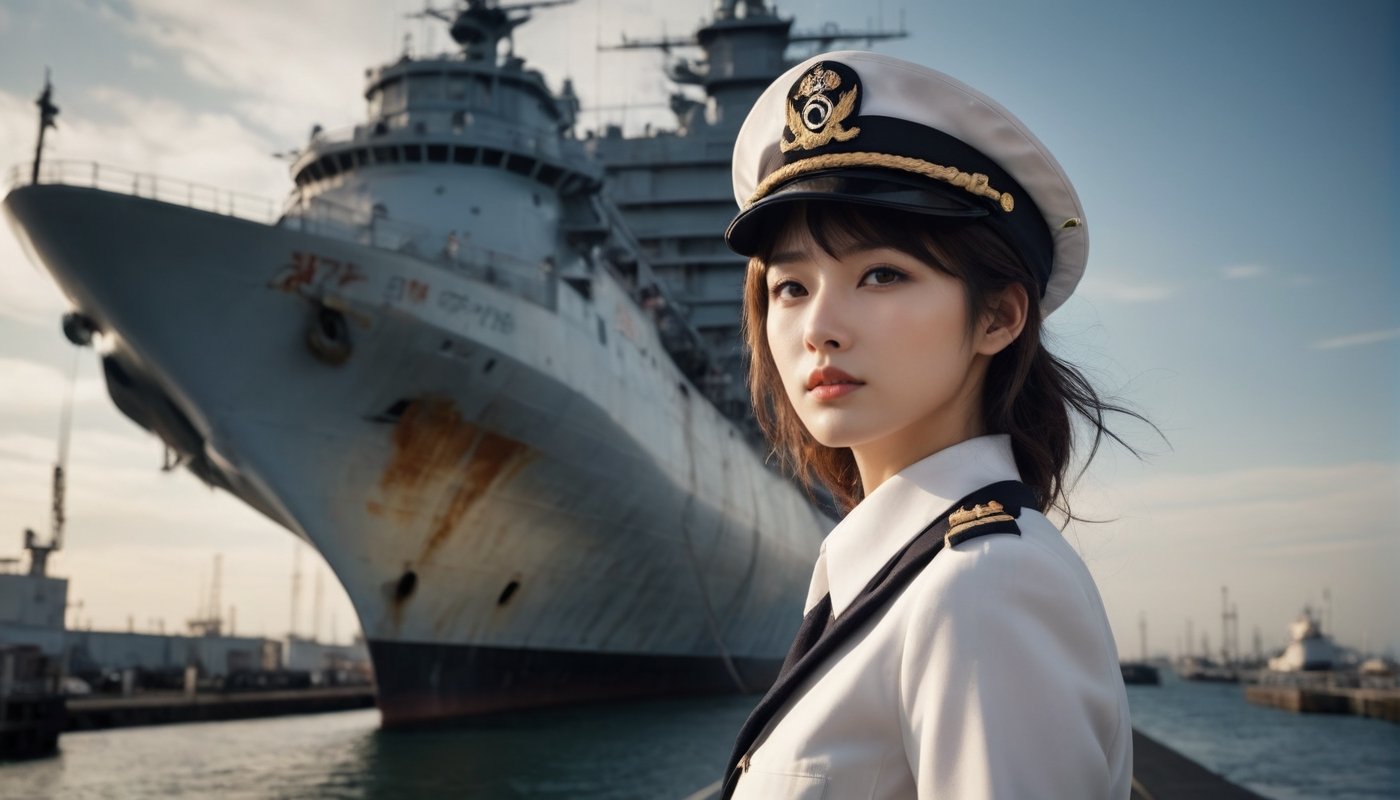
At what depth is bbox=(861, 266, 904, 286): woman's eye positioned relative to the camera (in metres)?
1.41

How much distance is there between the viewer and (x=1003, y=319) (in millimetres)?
1517

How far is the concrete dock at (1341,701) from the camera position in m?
33.7

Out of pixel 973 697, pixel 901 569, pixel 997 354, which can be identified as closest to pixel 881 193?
pixel 997 354

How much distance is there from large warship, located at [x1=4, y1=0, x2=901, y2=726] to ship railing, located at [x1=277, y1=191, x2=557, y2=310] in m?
0.06

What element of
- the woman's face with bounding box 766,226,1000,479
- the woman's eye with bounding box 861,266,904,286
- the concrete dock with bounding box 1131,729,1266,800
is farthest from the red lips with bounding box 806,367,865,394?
the concrete dock with bounding box 1131,729,1266,800

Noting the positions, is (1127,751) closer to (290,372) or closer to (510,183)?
(290,372)

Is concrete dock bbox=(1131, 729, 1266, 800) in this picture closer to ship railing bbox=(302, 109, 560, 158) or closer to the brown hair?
the brown hair

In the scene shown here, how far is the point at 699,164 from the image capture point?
32.5 metres

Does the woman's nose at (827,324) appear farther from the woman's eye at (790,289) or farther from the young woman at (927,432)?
the woman's eye at (790,289)

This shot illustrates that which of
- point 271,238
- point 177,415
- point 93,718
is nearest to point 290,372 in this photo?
point 271,238

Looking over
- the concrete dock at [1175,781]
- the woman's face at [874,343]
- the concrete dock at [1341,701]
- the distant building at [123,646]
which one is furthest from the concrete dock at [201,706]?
the concrete dock at [1341,701]

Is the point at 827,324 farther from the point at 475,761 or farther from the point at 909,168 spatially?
the point at 475,761

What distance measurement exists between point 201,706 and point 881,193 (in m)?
26.5

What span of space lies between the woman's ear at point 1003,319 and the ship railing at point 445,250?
47.8 feet
